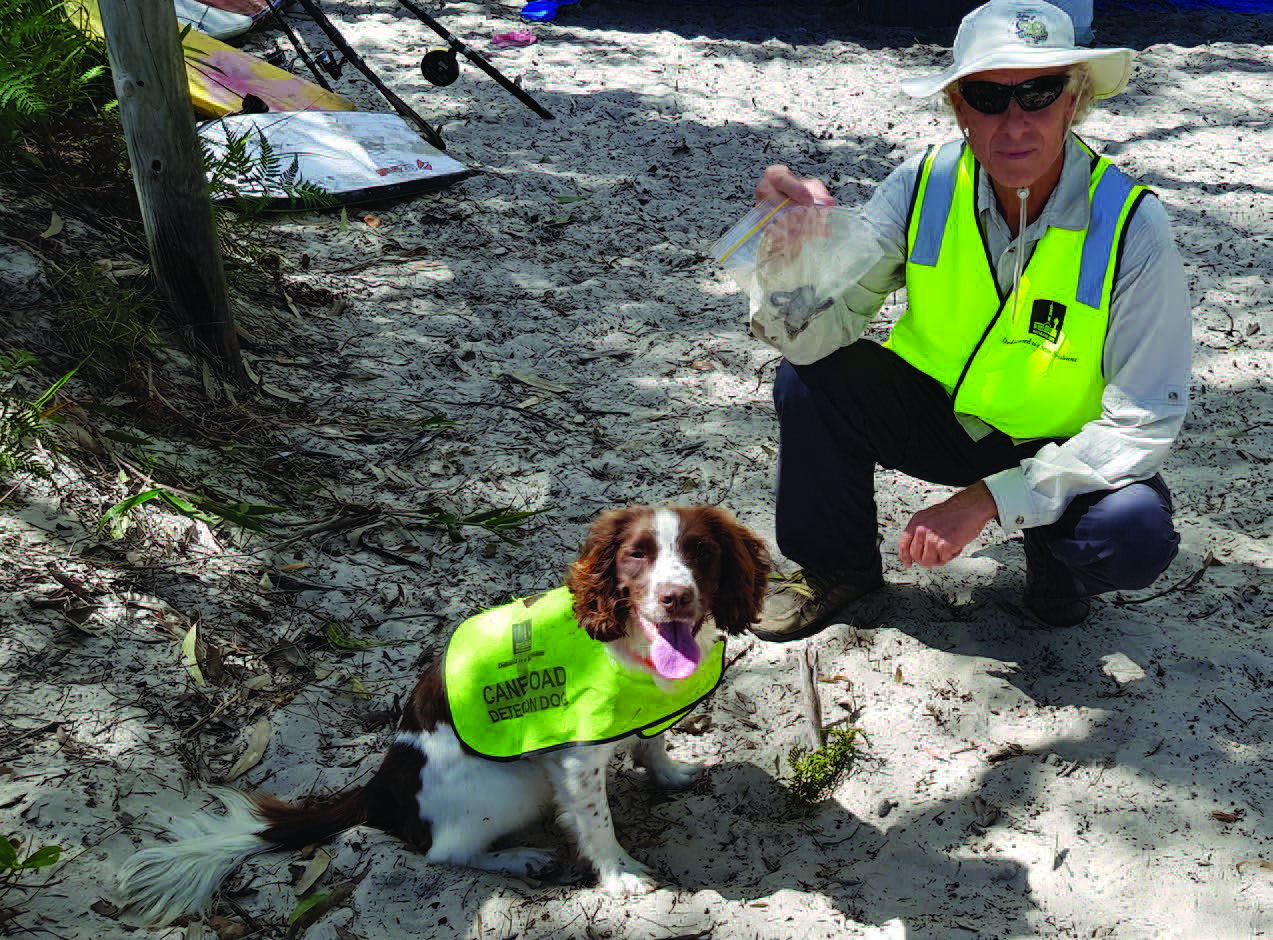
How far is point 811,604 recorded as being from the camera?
354cm

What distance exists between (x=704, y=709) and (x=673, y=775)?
31 centimetres

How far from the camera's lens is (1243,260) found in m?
5.42

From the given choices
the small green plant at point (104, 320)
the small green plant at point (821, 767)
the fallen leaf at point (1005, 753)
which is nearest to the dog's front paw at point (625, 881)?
the small green plant at point (821, 767)

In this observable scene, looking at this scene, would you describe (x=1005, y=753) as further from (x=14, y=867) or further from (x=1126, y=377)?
(x=14, y=867)

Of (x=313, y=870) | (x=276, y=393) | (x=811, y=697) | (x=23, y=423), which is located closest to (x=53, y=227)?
(x=276, y=393)

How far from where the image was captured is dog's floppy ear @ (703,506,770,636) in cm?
264

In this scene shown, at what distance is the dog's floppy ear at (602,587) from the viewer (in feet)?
8.38

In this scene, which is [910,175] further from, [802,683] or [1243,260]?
[1243,260]

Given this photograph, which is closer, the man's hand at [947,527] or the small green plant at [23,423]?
the man's hand at [947,527]

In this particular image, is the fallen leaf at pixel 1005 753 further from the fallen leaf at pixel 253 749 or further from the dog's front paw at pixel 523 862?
the fallen leaf at pixel 253 749

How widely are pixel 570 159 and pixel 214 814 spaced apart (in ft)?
16.3

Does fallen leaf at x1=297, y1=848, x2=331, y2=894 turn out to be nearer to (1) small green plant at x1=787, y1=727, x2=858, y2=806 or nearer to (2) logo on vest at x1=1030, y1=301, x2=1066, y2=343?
(1) small green plant at x1=787, y1=727, x2=858, y2=806

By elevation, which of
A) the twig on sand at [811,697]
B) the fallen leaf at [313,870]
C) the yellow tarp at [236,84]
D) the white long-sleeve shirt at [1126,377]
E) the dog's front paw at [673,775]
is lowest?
the dog's front paw at [673,775]

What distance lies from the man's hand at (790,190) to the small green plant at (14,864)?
7.65ft
